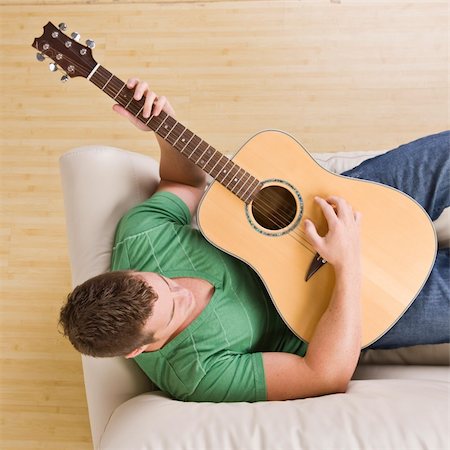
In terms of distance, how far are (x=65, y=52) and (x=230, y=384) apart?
90cm

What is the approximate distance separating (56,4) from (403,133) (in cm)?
151

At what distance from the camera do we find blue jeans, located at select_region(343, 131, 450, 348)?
1.41m

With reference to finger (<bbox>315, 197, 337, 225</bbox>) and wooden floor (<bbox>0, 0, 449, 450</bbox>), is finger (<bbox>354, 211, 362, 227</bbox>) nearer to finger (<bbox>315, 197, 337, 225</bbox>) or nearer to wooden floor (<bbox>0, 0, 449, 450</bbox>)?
finger (<bbox>315, 197, 337, 225</bbox>)

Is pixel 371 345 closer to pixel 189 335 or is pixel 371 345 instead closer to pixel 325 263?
pixel 325 263

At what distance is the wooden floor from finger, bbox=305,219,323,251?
0.81 metres

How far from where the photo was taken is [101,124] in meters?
2.20

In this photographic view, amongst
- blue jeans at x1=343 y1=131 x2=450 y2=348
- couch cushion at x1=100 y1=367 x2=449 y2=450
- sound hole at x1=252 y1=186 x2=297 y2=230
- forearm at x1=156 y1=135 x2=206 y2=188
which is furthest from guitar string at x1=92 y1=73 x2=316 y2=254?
couch cushion at x1=100 y1=367 x2=449 y2=450

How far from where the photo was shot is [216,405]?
3.94ft

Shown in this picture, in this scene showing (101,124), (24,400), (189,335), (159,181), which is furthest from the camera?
(101,124)

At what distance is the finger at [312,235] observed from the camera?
1361 millimetres

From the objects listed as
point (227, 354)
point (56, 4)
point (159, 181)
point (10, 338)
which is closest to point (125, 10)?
point (56, 4)

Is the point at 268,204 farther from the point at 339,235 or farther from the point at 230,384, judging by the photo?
the point at 230,384

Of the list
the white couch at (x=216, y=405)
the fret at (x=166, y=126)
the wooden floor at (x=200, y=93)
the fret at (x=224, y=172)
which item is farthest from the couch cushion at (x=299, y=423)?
the wooden floor at (x=200, y=93)

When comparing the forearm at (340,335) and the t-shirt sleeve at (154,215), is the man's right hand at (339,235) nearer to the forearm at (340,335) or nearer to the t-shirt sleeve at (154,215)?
Answer: the forearm at (340,335)
